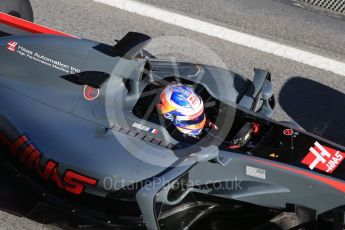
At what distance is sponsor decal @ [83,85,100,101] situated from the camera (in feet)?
16.8

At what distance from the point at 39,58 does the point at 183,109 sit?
1.36 meters

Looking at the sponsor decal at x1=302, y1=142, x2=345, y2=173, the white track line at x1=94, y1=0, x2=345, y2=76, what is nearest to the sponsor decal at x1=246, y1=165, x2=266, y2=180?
the sponsor decal at x1=302, y1=142, x2=345, y2=173

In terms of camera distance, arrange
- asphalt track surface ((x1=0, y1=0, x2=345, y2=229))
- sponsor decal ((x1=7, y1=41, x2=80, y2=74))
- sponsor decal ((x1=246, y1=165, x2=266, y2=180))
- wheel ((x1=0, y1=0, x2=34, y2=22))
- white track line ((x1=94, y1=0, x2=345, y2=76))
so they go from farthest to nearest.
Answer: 1. white track line ((x1=94, y1=0, x2=345, y2=76))
2. asphalt track surface ((x1=0, y1=0, x2=345, y2=229))
3. wheel ((x1=0, y1=0, x2=34, y2=22))
4. sponsor decal ((x1=7, y1=41, x2=80, y2=74))
5. sponsor decal ((x1=246, y1=165, x2=266, y2=180))

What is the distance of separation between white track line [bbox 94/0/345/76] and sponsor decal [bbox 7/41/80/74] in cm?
275

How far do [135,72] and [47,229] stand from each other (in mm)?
1486

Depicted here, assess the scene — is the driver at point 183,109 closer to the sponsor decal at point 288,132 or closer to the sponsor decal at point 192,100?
the sponsor decal at point 192,100

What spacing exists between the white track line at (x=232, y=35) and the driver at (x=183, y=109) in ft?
8.92

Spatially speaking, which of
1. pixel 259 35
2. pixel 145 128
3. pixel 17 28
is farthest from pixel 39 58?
pixel 259 35

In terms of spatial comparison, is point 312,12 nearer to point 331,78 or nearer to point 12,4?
point 331,78

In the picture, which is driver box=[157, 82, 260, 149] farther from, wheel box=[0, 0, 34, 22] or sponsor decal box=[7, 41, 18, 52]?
wheel box=[0, 0, 34, 22]

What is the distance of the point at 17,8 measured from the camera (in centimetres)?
653

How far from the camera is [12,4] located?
21.2 ft

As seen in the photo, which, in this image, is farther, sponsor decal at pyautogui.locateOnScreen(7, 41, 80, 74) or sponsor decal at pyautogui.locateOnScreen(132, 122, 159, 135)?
sponsor decal at pyautogui.locateOnScreen(7, 41, 80, 74)

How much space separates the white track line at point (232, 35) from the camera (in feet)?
24.2
